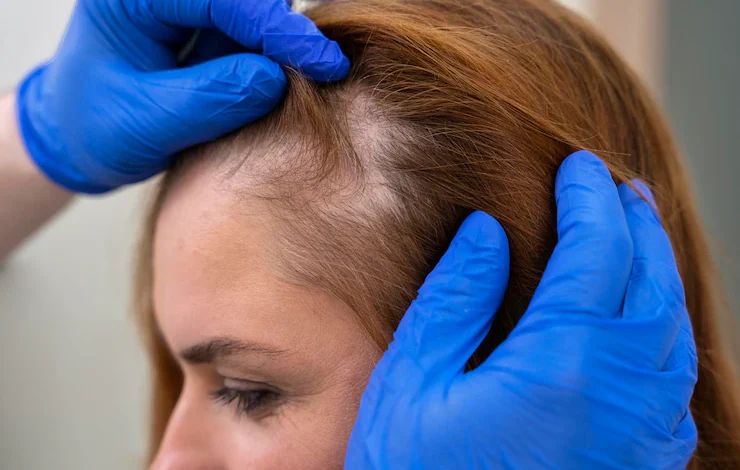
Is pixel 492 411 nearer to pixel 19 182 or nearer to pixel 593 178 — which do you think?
pixel 593 178

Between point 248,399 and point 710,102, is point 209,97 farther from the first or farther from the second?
point 710,102

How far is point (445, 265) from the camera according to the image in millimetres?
594

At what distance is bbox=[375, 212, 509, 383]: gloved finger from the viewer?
1.88 feet

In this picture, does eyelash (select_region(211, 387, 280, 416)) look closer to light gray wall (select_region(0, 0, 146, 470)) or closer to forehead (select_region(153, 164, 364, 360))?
forehead (select_region(153, 164, 364, 360))

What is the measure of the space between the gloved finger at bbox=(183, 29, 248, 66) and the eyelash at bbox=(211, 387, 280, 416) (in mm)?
415

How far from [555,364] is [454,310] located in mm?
106

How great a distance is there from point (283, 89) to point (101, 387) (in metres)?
0.81

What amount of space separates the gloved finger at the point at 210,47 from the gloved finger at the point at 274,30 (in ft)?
0.22

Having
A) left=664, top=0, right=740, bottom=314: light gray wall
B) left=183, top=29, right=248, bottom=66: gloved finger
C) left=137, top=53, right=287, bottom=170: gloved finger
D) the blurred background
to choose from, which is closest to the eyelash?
left=137, top=53, right=287, bottom=170: gloved finger

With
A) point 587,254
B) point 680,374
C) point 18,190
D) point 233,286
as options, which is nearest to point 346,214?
point 233,286

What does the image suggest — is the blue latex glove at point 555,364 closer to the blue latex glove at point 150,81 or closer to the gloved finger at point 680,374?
the gloved finger at point 680,374

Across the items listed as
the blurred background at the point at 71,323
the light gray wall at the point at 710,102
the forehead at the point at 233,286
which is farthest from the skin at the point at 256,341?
the light gray wall at the point at 710,102

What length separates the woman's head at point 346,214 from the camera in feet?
2.04

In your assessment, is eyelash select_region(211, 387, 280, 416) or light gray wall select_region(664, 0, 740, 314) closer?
eyelash select_region(211, 387, 280, 416)
